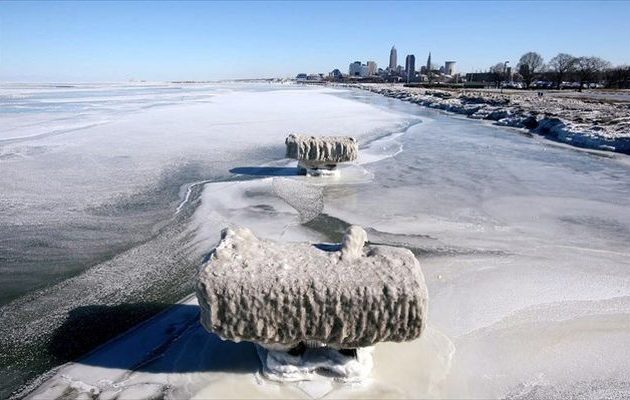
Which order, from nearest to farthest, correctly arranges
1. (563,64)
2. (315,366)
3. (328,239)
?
(315,366) → (328,239) → (563,64)

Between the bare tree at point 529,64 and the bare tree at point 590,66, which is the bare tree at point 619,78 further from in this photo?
the bare tree at point 529,64

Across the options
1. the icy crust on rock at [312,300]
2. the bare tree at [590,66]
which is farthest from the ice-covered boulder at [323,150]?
the bare tree at [590,66]

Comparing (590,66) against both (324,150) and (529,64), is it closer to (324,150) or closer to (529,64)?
(529,64)

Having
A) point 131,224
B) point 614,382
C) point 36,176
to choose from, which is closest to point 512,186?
point 614,382

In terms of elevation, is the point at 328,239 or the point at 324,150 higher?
the point at 324,150

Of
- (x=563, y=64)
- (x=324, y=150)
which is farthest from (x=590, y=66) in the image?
(x=324, y=150)

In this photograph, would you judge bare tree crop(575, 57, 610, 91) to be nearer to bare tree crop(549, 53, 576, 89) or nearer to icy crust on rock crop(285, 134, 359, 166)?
bare tree crop(549, 53, 576, 89)
